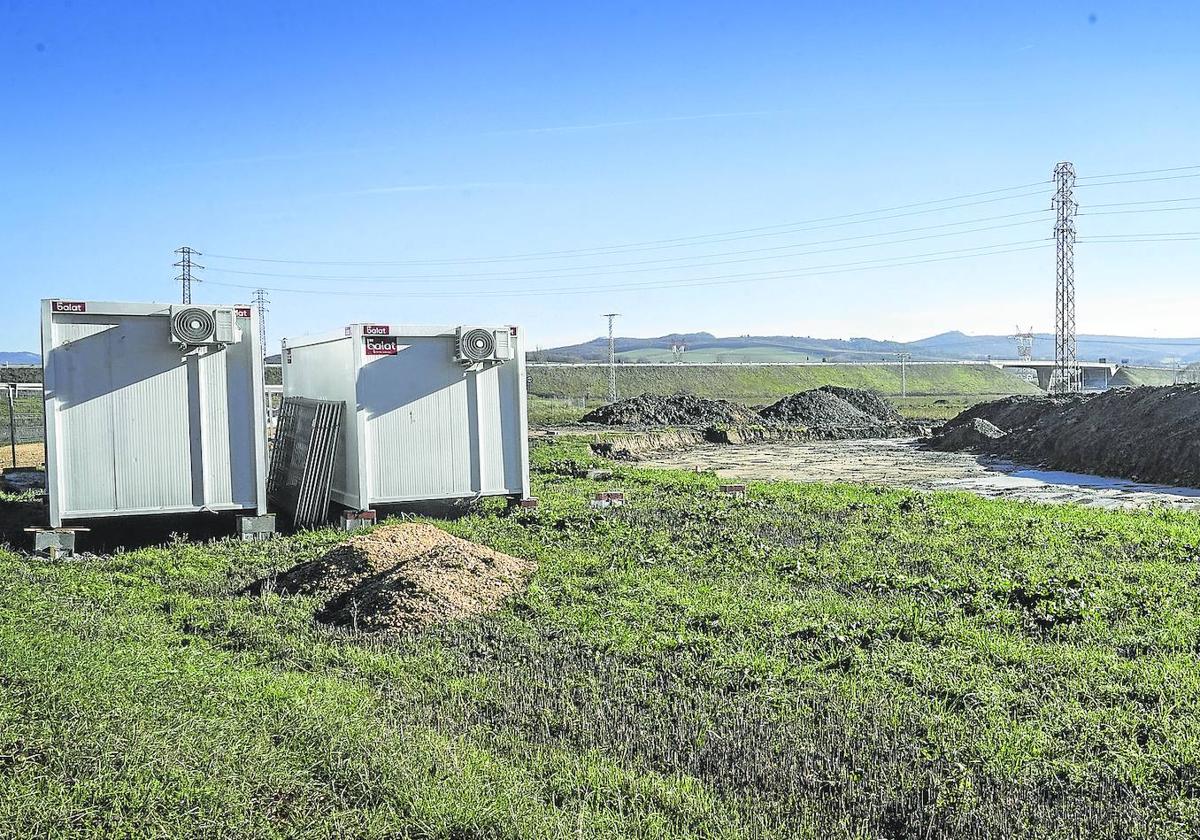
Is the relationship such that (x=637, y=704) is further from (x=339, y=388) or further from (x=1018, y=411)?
(x=1018, y=411)

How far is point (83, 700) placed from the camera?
5.88 m

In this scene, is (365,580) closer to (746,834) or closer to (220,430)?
(220,430)

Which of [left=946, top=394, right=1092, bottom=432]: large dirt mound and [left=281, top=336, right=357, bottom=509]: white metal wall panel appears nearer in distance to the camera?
[left=281, top=336, right=357, bottom=509]: white metal wall panel

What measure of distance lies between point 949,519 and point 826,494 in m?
3.71

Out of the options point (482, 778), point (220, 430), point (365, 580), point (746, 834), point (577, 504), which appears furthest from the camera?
point (577, 504)

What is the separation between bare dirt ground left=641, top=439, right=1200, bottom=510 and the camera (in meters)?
21.3

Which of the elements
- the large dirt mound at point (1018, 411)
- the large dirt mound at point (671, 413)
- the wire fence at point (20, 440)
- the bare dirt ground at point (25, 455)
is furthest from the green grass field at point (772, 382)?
the bare dirt ground at point (25, 455)

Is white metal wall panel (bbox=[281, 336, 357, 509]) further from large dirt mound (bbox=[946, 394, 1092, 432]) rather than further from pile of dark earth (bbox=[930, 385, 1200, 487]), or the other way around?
large dirt mound (bbox=[946, 394, 1092, 432])

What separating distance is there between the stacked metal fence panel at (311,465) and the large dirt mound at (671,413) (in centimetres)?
3197

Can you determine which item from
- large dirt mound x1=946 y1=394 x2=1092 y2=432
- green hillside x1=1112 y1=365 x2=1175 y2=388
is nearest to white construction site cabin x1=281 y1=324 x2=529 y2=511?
large dirt mound x1=946 y1=394 x2=1092 y2=432

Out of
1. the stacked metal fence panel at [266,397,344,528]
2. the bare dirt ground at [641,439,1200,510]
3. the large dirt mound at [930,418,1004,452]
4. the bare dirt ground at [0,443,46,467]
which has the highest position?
the stacked metal fence panel at [266,397,344,528]

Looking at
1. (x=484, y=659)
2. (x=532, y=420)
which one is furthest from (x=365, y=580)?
(x=532, y=420)

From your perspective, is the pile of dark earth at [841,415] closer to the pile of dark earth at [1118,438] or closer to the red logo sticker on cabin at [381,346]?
the pile of dark earth at [1118,438]

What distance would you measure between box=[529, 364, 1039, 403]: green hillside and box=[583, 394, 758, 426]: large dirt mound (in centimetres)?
3056
